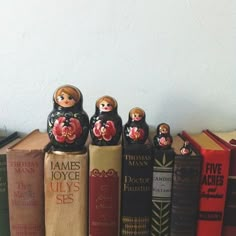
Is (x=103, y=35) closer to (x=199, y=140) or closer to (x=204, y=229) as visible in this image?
(x=199, y=140)

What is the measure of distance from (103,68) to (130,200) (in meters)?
0.27

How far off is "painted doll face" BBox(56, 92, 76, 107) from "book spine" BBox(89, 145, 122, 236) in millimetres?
72

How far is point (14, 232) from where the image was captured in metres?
0.49

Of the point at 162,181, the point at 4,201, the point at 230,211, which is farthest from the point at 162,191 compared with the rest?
the point at 4,201

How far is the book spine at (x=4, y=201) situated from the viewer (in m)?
0.49

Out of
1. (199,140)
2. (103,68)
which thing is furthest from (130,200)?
(103,68)

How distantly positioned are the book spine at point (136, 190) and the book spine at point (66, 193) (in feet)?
0.20

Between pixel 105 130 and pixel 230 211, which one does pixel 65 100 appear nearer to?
pixel 105 130

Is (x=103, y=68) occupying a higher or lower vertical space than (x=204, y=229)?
higher

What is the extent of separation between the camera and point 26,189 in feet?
1.58

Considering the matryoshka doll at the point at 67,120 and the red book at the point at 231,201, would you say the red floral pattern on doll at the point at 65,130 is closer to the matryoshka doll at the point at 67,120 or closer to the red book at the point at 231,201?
the matryoshka doll at the point at 67,120

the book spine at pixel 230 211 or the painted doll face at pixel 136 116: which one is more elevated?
the painted doll face at pixel 136 116

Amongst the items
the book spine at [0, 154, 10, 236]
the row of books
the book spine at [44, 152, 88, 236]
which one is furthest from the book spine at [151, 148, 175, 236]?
the book spine at [0, 154, 10, 236]

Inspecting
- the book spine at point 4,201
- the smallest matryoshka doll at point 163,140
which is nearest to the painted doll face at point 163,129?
the smallest matryoshka doll at point 163,140
